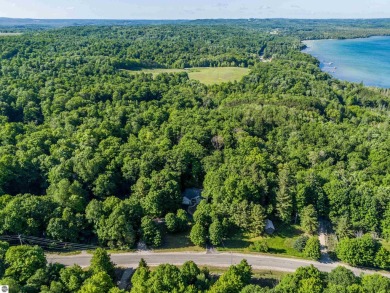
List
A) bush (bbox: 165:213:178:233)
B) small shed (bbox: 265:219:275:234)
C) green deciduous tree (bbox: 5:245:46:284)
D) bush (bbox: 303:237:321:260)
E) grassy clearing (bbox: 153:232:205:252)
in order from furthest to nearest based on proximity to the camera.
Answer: small shed (bbox: 265:219:275:234), bush (bbox: 165:213:178:233), grassy clearing (bbox: 153:232:205:252), bush (bbox: 303:237:321:260), green deciduous tree (bbox: 5:245:46:284)

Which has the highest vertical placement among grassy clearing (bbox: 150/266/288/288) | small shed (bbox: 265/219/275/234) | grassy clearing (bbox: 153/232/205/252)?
small shed (bbox: 265/219/275/234)

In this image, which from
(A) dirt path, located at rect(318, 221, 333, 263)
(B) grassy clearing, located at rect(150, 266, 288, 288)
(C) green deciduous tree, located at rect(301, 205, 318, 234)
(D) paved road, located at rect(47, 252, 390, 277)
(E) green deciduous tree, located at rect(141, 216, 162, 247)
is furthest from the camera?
(C) green deciduous tree, located at rect(301, 205, 318, 234)

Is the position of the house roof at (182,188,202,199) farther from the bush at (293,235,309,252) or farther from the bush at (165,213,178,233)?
the bush at (293,235,309,252)

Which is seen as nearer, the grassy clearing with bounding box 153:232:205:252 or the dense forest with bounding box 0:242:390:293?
the dense forest with bounding box 0:242:390:293

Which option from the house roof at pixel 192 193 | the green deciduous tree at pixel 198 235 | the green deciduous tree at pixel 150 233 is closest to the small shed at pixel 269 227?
the green deciduous tree at pixel 198 235

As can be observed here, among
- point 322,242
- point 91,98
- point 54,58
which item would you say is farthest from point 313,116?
point 54,58

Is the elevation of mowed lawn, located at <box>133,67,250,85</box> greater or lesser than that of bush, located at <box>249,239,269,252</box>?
greater

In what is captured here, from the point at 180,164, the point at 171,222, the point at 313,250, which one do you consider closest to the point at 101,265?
the point at 171,222

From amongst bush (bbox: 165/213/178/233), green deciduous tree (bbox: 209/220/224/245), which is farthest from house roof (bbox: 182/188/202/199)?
green deciduous tree (bbox: 209/220/224/245)

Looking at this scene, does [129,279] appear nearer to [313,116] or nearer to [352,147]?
[352,147]
